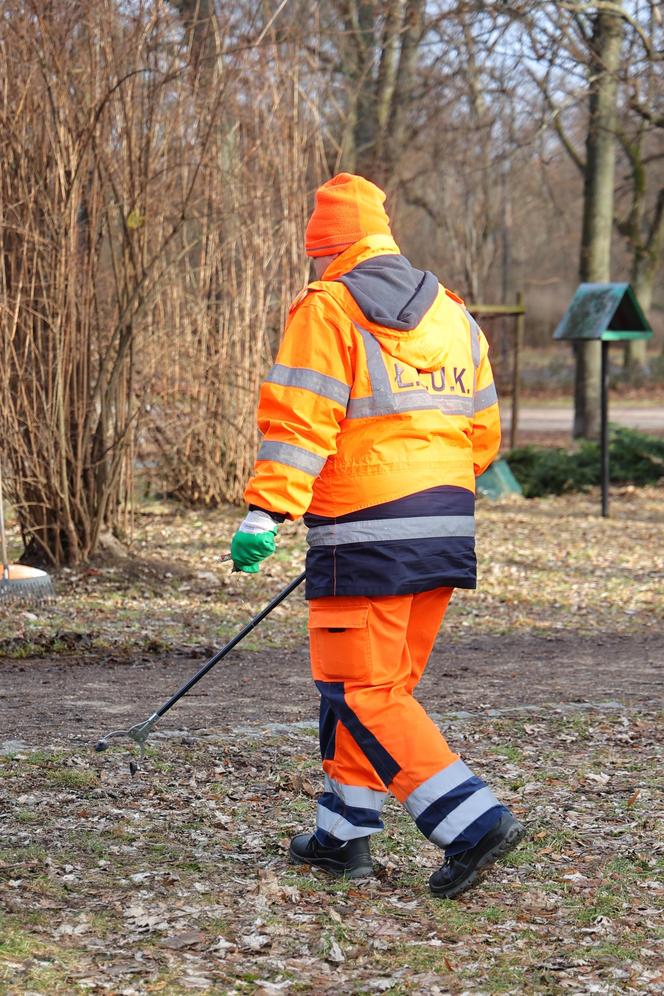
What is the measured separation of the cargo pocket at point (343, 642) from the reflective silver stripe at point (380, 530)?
0.56ft

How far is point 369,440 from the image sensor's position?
325cm

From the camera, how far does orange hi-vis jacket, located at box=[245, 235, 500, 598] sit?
10.3 ft

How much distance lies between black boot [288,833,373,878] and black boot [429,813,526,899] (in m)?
0.28

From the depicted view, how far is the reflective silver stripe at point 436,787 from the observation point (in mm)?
3178

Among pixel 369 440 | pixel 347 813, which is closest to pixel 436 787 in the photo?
pixel 347 813

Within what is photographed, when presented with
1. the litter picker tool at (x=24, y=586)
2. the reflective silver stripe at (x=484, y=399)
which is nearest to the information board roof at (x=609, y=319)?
the litter picker tool at (x=24, y=586)

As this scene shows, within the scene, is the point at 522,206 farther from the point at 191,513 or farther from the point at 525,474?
the point at 191,513

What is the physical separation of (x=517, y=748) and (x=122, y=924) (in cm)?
204

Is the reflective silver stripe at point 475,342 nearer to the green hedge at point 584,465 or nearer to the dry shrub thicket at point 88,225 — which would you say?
the dry shrub thicket at point 88,225

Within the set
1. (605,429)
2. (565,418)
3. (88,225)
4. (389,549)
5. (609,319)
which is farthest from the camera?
(565,418)

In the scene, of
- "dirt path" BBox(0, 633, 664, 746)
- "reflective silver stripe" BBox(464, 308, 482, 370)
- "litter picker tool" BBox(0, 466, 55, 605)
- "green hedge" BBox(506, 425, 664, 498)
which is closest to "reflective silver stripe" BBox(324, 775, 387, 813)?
"reflective silver stripe" BBox(464, 308, 482, 370)

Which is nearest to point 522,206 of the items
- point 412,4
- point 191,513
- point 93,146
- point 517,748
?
point 412,4

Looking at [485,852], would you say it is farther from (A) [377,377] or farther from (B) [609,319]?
(B) [609,319]

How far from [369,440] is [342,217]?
0.64m
